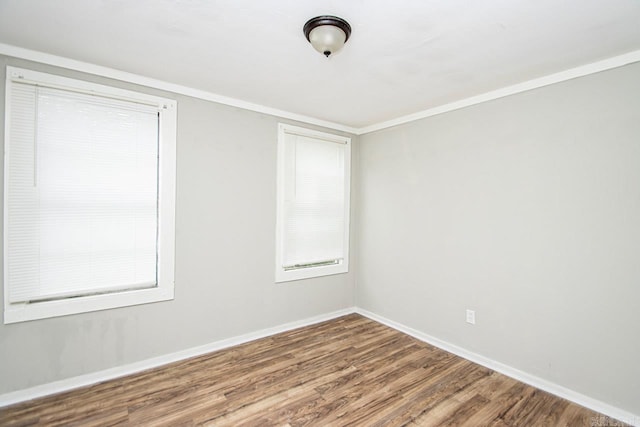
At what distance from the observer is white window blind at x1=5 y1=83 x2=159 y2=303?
7.14ft

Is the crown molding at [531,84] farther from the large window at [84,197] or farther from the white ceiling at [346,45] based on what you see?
the large window at [84,197]

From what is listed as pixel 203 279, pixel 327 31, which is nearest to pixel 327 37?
pixel 327 31

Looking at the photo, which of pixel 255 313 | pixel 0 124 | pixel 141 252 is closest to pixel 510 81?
pixel 255 313

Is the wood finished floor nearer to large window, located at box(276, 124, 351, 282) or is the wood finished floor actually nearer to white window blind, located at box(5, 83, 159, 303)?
white window blind, located at box(5, 83, 159, 303)

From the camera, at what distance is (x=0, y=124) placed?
2113 mm

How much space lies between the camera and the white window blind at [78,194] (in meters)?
2.18

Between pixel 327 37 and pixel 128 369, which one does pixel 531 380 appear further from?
pixel 128 369

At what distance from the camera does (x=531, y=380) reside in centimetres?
250

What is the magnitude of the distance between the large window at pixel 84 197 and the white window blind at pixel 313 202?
1.28 m

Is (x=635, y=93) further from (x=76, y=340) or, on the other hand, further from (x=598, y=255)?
(x=76, y=340)

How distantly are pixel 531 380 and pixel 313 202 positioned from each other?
2696mm

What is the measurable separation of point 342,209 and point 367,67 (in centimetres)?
204

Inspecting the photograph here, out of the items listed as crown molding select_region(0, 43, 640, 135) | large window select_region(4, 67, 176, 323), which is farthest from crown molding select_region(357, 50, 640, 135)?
large window select_region(4, 67, 176, 323)

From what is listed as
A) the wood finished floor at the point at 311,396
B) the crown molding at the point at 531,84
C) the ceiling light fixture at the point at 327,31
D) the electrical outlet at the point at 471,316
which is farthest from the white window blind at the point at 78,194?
the electrical outlet at the point at 471,316
